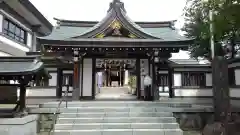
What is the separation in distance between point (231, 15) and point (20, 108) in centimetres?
921

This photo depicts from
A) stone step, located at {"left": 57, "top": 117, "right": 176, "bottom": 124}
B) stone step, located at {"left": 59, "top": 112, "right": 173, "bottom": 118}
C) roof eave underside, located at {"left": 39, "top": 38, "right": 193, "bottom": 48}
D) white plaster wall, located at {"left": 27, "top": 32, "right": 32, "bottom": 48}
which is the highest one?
white plaster wall, located at {"left": 27, "top": 32, "right": 32, "bottom": 48}

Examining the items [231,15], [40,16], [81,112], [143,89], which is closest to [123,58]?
[143,89]

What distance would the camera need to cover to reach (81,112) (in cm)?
1134

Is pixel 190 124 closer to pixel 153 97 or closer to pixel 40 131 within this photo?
pixel 153 97

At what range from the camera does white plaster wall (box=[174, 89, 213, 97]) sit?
19.1 m

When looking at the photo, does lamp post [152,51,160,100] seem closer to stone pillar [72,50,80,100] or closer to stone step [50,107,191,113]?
stone step [50,107,191,113]

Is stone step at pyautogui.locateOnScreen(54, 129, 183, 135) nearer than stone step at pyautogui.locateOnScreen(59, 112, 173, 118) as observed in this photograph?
Yes

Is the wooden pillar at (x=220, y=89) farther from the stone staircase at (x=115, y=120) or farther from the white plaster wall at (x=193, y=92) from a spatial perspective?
the white plaster wall at (x=193, y=92)

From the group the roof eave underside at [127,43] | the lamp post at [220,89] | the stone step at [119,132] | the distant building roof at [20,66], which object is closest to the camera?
the distant building roof at [20,66]

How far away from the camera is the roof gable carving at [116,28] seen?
14.5 meters

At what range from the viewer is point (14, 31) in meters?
19.2

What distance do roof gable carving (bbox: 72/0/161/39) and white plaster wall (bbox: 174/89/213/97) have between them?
23.0ft

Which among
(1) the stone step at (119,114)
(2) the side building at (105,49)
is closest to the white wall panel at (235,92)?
(2) the side building at (105,49)

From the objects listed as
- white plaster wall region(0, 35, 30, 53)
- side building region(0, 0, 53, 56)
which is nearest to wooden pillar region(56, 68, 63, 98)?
side building region(0, 0, 53, 56)
